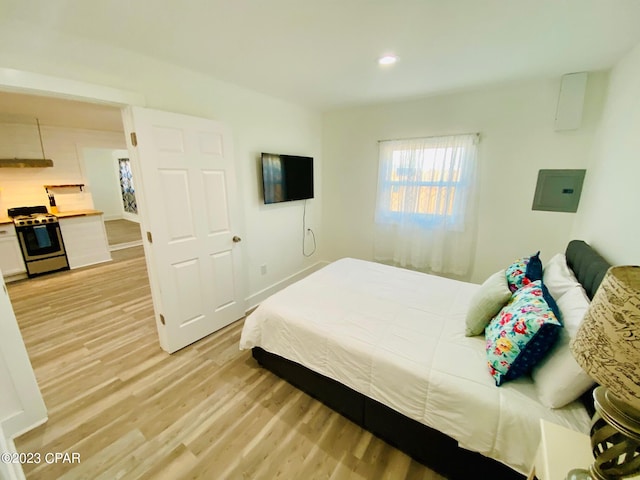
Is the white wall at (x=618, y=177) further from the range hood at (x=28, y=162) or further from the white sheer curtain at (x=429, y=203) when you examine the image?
the range hood at (x=28, y=162)

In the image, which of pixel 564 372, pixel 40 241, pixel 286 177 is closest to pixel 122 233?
pixel 40 241

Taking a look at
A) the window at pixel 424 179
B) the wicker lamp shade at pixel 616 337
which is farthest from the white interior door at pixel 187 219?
the wicker lamp shade at pixel 616 337

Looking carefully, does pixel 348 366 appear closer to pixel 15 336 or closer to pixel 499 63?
pixel 15 336

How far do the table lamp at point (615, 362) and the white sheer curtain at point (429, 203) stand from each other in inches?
97.4

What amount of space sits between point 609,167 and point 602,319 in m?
2.11

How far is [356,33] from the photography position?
162cm

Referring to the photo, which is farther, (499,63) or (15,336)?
(499,63)

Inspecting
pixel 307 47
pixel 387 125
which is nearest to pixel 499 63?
pixel 387 125

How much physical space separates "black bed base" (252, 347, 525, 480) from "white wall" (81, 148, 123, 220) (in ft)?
28.6

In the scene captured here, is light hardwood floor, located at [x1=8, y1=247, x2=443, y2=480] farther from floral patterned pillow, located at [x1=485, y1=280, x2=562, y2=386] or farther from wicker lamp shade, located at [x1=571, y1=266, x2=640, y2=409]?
wicker lamp shade, located at [x1=571, y1=266, x2=640, y2=409]

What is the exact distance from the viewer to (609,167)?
192cm

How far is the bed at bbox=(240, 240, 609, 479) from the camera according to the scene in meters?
1.12

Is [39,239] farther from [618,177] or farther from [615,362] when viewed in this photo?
[618,177]

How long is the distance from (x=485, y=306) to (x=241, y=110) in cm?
277
